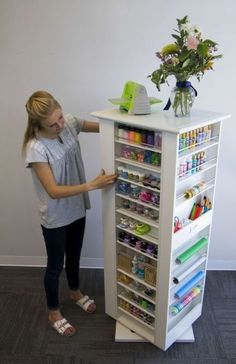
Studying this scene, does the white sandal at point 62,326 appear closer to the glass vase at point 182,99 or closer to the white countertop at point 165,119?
the white countertop at point 165,119

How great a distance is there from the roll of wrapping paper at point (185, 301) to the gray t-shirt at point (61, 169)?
0.74m

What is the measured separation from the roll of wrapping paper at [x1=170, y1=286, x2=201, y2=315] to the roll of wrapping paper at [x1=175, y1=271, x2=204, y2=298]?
74 mm

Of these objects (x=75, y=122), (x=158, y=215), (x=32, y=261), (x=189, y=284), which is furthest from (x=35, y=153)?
(x=32, y=261)

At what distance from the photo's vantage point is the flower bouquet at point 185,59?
140cm

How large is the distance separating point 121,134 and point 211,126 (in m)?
0.45

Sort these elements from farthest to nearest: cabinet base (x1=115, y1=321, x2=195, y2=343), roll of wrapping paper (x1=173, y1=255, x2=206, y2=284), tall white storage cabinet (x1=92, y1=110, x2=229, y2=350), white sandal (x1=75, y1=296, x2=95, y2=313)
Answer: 1. white sandal (x1=75, y1=296, x2=95, y2=313)
2. cabinet base (x1=115, y1=321, x2=195, y2=343)
3. roll of wrapping paper (x1=173, y1=255, x2=206, y2=284)
4. tall white storage cabinet (x1=92, y1=110, x2=229, y2=350)

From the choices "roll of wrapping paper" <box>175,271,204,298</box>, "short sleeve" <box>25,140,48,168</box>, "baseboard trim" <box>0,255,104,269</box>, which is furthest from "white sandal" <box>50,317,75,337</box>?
"short sleeve" <box>25,140,48,168</box>

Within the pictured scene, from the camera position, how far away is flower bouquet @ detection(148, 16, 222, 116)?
55.1 inches

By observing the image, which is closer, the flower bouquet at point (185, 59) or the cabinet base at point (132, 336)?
the flower bouquet at point (185, 59)

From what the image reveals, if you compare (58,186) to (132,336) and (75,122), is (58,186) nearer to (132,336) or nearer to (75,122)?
(75,122)

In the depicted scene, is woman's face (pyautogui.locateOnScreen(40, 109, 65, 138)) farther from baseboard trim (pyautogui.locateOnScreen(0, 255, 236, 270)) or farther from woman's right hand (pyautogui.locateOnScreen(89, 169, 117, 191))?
→ baseboard trim (pyautogui.locateOnScreen(0, 255, 236, 270))

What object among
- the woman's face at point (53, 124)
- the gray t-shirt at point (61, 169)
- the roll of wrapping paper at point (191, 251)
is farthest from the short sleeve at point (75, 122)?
the roll of wrapping paper at point (191, 251)

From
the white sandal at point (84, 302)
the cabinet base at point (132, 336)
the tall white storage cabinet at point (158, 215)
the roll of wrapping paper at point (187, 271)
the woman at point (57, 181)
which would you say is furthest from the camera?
the white sandal at point (84, 302)

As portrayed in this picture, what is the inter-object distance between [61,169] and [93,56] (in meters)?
0.76
